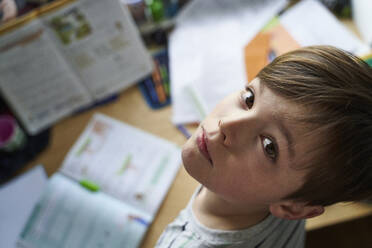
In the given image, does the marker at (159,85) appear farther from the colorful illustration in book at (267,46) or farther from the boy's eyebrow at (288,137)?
the boy's eyebrow at (288,137)

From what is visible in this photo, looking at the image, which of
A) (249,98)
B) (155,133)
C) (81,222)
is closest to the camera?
(249,98)

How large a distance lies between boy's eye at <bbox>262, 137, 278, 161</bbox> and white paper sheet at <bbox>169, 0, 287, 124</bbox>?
13.6 inches

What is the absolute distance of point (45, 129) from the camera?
0.87 meters

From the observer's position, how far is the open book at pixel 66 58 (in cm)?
74

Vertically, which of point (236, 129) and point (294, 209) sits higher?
point (236, 129)

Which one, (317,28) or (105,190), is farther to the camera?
(317,28)

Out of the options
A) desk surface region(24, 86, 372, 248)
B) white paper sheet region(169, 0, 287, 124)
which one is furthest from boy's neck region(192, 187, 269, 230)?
white paper sheet region(169, 0, 287, 124)

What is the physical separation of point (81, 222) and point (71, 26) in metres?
0.50

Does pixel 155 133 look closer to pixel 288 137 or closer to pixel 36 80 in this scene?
pixel 36 80

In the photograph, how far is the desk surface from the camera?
0.71 metres

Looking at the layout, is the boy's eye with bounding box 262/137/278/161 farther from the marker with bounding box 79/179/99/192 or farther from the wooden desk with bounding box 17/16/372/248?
the marker with bounding box 79/179/99/192

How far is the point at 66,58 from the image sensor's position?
0.80m

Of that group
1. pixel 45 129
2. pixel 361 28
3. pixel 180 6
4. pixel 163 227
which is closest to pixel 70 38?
pixel 45 129

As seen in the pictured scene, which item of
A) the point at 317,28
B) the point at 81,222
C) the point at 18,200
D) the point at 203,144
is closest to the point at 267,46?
the point at 317,28
